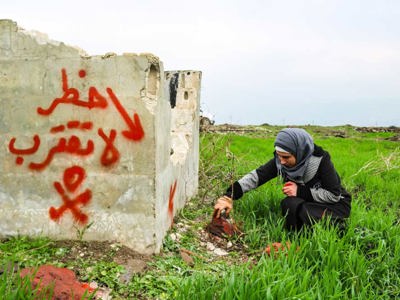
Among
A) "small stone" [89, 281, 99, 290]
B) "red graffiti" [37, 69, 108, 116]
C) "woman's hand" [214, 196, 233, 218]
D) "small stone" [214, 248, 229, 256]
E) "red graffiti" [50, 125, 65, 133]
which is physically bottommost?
"small stone" [214, 248, 229, 256]

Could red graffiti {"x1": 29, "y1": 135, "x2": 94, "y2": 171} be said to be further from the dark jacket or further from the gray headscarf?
the dark jacket

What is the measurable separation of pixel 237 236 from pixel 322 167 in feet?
3.25

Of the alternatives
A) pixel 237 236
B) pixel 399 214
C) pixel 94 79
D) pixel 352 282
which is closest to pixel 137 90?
pixel 94 79

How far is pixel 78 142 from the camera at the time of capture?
10.2 ft

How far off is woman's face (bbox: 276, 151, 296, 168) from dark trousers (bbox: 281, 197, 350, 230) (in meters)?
0.31

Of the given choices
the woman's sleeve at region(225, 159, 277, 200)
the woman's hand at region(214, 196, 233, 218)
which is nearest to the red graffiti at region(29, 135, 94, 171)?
the woman's hand at region(214, 196, 233, 218)

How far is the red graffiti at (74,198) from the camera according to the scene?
313cm

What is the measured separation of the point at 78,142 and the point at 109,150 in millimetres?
251

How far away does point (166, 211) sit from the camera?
140 inches

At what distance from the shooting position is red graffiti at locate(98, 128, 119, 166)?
10.1ft

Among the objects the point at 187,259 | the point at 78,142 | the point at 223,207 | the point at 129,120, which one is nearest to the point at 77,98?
the point at 78,142

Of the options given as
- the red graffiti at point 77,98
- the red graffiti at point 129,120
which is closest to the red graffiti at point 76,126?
the red graffiti at point 77,98

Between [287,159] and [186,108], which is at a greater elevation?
[186,108]

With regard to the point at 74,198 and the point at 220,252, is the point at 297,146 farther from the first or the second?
the point at 74,198
